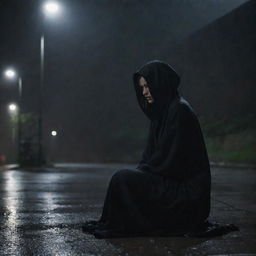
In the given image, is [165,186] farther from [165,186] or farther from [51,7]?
[51,7]

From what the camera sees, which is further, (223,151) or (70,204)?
(223,151)

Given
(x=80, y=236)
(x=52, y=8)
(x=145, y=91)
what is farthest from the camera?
(x=52, y=8)

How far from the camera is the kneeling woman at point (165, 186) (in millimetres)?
5426

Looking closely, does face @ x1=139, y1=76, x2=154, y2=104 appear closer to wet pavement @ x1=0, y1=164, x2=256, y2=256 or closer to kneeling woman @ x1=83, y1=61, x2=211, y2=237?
kneeling woman @ x1=83, y1=61, x2=211, y2=237

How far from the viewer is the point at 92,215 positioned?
7555 mm

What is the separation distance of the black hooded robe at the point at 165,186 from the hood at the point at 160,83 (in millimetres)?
11

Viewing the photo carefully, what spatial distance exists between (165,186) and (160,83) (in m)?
1.11

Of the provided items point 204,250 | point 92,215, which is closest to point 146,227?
point 204,250

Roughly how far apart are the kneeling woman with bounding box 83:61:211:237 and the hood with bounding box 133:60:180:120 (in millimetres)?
11

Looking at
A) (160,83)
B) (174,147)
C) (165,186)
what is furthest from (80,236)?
(160,83)

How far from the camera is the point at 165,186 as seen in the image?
18.0 ft

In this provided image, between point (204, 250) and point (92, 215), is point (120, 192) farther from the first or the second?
point (92, 215)

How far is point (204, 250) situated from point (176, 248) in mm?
254

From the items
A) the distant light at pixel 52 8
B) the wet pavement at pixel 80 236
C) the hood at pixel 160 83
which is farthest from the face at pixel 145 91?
the distant light at pixel 52 8
